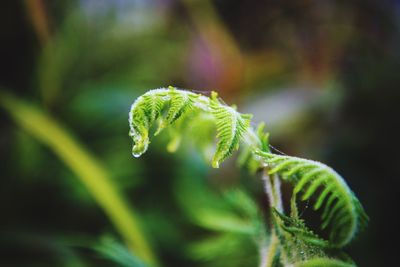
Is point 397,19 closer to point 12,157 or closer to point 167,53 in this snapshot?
point 167,53

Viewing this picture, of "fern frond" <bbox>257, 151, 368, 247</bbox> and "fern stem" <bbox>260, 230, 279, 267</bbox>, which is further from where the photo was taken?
"fern stem" <bbox>260, 230, 279, 267</bbox>

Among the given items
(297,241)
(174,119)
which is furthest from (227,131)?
(297,241)

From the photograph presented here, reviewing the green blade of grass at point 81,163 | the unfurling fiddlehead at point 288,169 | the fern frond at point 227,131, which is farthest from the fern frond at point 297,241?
the green blade of grass at point 81,163

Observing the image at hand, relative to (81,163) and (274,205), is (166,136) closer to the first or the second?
(81,163)

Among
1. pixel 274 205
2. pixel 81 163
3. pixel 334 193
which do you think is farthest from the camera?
pixel 81 163

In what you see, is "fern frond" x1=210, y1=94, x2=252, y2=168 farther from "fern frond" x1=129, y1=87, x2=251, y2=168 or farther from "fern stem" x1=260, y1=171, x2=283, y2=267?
"fern stem" x1=260, y1=171, x2=283, y2=267

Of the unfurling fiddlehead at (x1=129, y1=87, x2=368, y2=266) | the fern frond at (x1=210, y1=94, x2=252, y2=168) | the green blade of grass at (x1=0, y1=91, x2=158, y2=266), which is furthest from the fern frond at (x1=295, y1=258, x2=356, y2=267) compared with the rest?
the green blade of grass at (x1=0, y1=91, x2=158, y2=266)

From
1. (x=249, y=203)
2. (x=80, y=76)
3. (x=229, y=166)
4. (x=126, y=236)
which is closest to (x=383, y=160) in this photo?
(x=229, y=166)
